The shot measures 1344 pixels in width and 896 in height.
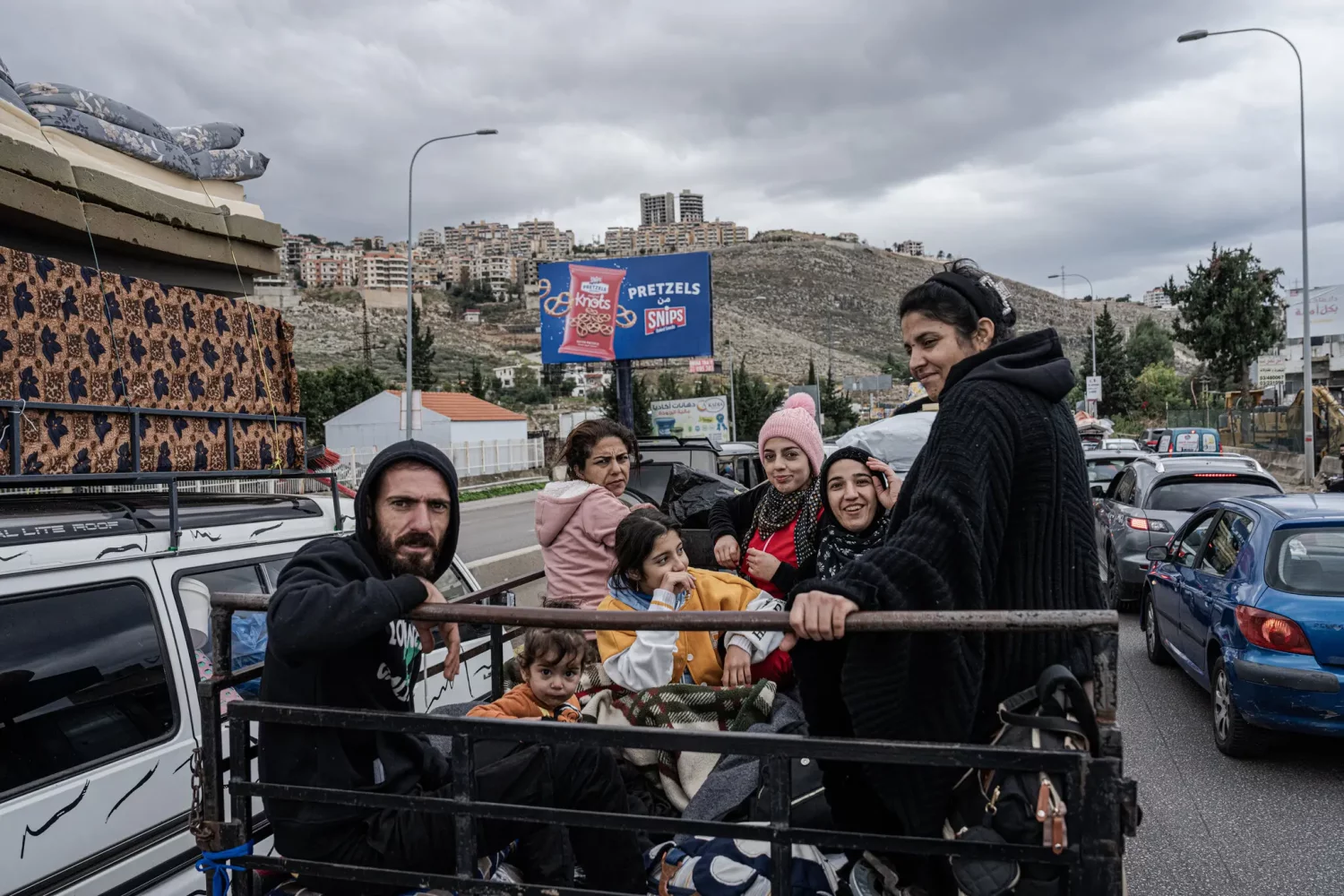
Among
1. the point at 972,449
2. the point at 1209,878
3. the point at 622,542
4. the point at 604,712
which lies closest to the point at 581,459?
the point at 622,542

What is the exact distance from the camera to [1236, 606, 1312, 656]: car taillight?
539 cm

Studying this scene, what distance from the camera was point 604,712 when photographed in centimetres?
327

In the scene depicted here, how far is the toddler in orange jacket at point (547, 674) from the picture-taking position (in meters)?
3.49

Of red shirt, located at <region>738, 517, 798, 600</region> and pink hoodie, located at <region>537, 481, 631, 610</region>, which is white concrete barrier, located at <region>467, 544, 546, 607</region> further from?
red shirt, located at <region>738, 517, 798, 600</region>

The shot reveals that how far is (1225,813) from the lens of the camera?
508 centimetres

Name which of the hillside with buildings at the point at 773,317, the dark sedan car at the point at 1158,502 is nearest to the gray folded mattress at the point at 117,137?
the dark sedan car at the point at 1158,502

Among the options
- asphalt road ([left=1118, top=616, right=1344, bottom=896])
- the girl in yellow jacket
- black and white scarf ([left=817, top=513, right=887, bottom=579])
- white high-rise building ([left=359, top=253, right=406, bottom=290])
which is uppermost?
white high-rise building ([left=359, top=253, right=406, bottom=290])

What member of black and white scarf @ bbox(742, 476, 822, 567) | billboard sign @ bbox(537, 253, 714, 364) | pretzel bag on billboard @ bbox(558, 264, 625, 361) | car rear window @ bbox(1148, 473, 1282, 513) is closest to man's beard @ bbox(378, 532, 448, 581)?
black and white scarf @ bbox(742, 476, 822, 567)

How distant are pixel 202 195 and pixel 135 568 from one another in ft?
6.62

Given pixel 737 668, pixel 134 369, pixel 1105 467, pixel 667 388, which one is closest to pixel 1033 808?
pixel 737 668

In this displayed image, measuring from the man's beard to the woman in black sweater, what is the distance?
3.66 ft

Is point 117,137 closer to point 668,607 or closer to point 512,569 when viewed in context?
point 668,607

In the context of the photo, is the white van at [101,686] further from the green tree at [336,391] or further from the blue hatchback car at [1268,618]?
the green tree at [336,391]

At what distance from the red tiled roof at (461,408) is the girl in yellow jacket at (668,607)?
47350mm
